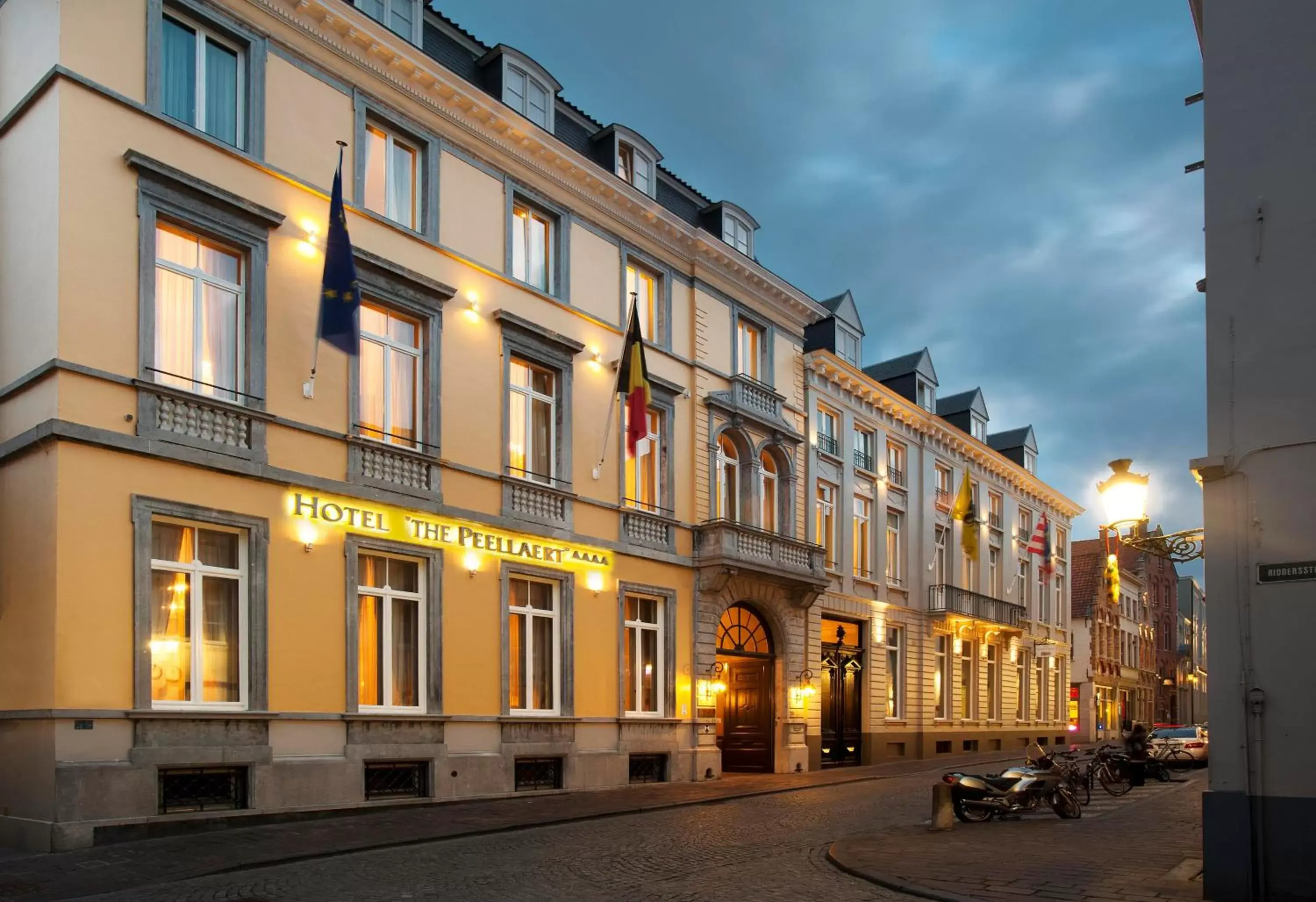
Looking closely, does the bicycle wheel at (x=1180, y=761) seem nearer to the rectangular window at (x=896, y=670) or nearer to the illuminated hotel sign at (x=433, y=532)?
the rectangular window at (x=896, y=670)

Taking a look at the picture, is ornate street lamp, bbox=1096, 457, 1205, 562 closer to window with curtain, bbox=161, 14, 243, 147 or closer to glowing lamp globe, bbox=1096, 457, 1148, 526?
glowing lamp globe, bbox=1096, 457, 1148, 526

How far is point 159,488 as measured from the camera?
1471cm

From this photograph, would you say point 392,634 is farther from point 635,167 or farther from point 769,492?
point 769,492

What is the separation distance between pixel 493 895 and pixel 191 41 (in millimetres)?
12372

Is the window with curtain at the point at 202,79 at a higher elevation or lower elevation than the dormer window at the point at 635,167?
lower

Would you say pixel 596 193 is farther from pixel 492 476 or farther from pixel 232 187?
pixel 232 187

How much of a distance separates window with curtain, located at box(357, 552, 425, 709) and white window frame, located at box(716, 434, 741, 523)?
9.52 meters

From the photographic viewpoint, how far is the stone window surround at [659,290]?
2436 cm

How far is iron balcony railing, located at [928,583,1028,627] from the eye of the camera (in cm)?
3719

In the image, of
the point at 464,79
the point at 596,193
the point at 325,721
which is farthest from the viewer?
the point at 596,193

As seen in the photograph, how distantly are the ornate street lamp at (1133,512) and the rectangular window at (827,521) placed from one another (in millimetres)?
19532

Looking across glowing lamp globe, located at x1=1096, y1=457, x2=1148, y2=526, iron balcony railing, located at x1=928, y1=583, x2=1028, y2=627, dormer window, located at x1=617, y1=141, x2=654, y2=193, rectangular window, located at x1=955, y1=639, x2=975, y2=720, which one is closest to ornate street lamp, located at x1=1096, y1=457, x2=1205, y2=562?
glowing lamp globe, located at x1=1096, y1=457, x2=1148, y2=526

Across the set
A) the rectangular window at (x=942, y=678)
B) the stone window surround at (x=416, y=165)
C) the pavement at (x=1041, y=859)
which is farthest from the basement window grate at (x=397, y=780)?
the rectangular window at (x=942, y=678)

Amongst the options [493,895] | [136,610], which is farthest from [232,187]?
[493,895]
